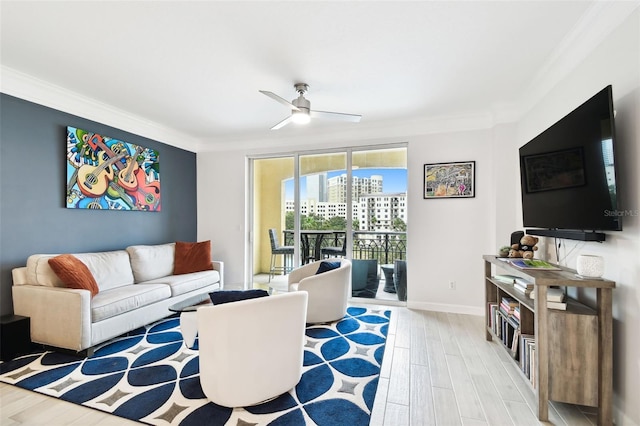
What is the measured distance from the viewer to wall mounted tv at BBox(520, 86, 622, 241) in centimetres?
170

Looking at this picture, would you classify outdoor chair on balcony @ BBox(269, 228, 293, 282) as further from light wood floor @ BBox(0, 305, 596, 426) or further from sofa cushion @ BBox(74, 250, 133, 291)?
light wood floor @ BBox(0, 305, 596, 426)

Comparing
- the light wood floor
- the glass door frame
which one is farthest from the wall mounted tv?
the glass door frame

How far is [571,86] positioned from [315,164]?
3160 mm

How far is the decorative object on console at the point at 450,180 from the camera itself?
151 inches

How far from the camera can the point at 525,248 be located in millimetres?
2660

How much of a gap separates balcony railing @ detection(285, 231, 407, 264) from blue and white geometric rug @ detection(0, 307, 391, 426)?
4.69 ft

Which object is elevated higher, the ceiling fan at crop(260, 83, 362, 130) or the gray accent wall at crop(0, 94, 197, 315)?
the ceiling fan at crop(260, 83, 362, 130)

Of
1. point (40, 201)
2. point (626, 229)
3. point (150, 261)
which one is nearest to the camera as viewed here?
point (626, 229)

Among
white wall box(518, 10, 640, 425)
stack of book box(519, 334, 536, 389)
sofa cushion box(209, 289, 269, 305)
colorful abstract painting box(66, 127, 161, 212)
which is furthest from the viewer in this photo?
colorful abstract painting box(66, 127, 161, 212)

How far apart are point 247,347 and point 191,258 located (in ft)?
9.33

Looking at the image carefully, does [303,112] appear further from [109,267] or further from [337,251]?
[109,267]

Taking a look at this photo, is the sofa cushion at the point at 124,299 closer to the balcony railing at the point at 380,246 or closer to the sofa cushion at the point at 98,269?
Result: the sofa cushion at the point at 98,269

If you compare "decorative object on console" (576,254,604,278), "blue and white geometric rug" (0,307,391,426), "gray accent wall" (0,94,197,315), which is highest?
"gray accent wall" (0,94,197,315)

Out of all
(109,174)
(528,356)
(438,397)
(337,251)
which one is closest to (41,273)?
(109,174)
